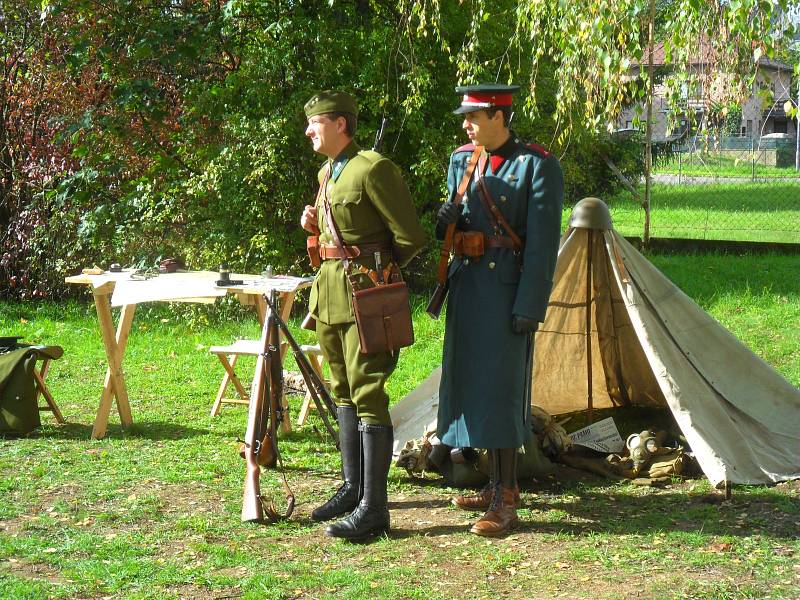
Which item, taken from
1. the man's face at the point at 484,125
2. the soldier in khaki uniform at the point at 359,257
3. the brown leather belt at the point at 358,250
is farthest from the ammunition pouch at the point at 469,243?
the man's face at the point at 484,125

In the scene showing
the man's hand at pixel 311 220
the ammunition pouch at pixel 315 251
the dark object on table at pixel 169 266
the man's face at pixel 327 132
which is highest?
the man's face at pixel 327 132

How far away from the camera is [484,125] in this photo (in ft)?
16.3

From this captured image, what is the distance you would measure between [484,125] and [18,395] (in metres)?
3.59

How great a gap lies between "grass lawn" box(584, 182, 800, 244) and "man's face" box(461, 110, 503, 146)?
9925 millimetres

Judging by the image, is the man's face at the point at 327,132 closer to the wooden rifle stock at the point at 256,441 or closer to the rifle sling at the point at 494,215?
the rifle sling at the point at 494,215

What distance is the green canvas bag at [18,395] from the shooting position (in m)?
6.77

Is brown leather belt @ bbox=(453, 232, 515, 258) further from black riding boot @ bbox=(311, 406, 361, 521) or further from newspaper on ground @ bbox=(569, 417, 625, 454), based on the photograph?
newspaper on ground @ bbox=(569, 417, 625, 454)

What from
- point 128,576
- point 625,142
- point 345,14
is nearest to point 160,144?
point 345,14

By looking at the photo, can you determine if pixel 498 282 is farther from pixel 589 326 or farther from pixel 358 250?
pixel 589 326

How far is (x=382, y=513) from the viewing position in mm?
4852

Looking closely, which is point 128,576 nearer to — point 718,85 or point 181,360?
point 718,85

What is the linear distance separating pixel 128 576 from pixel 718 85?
347 centimetres

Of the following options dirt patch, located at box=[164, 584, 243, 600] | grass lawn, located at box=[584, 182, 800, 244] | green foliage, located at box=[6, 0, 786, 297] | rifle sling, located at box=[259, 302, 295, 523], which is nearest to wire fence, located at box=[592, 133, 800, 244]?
grass lawn, located at box=[584, 182, 800, 244]

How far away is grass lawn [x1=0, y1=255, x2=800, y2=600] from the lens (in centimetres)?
428
